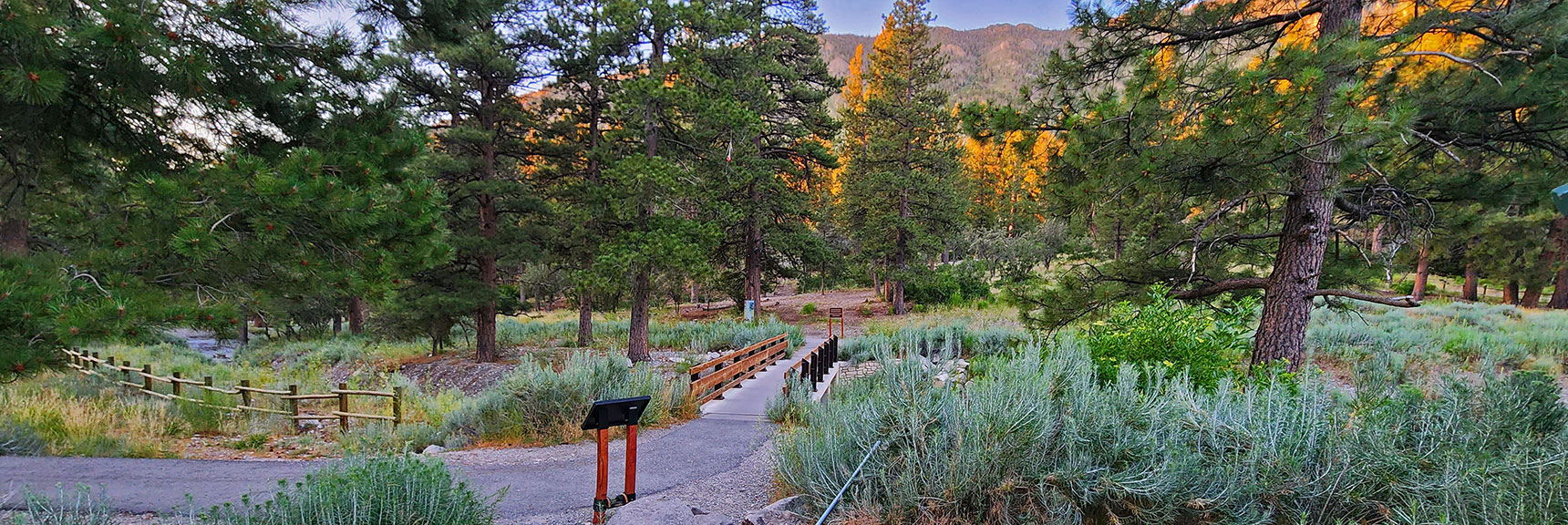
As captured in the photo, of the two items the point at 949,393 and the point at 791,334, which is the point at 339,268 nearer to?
the point at 949,393

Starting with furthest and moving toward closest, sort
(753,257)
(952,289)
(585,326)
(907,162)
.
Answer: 1. (952,289)
2. (907,162)
3. (753,257)
4. (585,326)

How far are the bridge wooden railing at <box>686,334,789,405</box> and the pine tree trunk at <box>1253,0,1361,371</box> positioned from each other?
22.4ft

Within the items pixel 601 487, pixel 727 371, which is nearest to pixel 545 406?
pixel 727 371

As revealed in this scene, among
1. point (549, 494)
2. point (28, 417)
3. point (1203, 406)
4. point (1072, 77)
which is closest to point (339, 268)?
point (549, 494)

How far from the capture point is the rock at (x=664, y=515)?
13.1ft

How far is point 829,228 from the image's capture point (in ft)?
127

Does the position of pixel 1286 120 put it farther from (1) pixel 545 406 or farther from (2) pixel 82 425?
(2) pixel 82 425

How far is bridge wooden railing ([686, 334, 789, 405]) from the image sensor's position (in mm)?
9039

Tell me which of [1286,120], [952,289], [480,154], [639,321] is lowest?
[639,321]

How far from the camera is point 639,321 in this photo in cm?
1396

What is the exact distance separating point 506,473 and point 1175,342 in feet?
21.1

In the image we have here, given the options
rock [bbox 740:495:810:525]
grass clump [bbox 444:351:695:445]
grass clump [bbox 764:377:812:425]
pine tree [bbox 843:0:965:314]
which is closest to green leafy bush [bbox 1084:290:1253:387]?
rock [bbox 740:495:810:525]

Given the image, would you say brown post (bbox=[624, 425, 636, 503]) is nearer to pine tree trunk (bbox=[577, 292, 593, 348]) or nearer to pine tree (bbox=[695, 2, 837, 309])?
pine tree (bbox=[695, 2, 837, 309])

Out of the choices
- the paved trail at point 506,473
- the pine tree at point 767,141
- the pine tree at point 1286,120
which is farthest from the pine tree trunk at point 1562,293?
the paved trail at point 506,473
